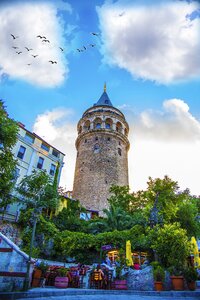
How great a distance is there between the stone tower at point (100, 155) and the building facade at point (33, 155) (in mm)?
6510

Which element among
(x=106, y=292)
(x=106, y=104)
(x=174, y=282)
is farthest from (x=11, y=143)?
(x=106, y=104)

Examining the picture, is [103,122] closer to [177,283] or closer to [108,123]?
[108,123]

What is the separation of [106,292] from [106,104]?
122ft

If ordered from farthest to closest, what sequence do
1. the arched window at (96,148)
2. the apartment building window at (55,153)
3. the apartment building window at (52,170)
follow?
the arched window at (96,148) < the apartment building window at (55,153) < the apartment building window at (52,170)

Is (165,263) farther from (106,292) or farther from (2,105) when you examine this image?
(2,105)

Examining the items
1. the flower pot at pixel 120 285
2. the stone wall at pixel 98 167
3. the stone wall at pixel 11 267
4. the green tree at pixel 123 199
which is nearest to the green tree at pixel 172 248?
the flower pot at pixel 120 285

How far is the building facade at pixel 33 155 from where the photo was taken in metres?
24.5

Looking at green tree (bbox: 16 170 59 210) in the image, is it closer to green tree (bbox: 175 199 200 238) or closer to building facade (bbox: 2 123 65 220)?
building facade (bbox: 2 123 65 220)

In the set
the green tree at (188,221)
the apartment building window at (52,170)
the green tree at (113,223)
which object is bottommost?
the green tree at (113,223)

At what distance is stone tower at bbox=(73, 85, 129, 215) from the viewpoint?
32.9 metres

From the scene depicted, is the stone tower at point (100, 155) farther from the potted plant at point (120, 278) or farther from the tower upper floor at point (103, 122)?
the potted plant at point (120, 278)

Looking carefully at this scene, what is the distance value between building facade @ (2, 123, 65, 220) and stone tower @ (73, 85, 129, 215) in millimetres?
6510

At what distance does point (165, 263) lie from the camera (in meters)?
12.9

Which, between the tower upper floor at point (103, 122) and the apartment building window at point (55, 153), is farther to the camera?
the tower upper floor at point (103, 122)
